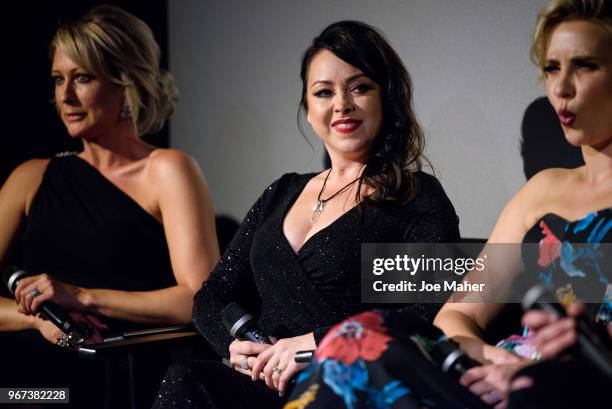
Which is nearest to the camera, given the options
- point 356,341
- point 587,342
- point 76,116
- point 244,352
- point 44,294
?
point 587,342

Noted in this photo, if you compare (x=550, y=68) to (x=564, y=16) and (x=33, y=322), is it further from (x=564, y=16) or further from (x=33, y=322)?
(x=33, y=322)

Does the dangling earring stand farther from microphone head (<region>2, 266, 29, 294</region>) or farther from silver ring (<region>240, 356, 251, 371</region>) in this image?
silver ring (<region>240, 356, 251, 371</region>)

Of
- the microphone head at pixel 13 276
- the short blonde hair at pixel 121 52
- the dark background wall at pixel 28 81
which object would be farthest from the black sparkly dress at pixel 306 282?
the dark background wall at pixel 28 81

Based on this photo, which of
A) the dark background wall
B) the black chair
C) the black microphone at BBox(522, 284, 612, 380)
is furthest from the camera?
the dark background wall

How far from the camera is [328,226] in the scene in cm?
218

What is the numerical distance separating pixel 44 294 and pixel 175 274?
1.25ft

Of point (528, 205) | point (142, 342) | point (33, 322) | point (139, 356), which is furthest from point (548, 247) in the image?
point (33, 322)

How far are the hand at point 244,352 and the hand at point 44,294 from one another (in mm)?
592

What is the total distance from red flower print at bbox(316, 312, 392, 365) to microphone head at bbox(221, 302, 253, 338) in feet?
2.03

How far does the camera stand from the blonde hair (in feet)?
5.88

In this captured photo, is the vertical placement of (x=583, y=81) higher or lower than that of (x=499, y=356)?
higher

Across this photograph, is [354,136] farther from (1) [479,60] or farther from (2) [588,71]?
(2) [588,71]

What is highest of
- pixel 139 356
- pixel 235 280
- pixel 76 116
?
pixel 76 116

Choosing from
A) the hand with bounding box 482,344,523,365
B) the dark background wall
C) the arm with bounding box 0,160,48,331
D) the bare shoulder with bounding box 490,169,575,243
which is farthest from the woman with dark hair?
the dark background wall
